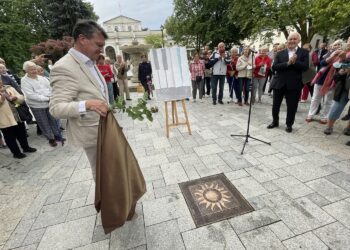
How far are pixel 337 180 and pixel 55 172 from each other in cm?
423

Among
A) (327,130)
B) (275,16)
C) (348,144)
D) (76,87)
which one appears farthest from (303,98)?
(275,16)

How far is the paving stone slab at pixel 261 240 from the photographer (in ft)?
6.00

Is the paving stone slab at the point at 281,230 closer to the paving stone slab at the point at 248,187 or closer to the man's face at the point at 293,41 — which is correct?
the paving stone slab at the point at 248,187

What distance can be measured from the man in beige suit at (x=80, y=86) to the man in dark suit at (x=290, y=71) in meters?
3.55

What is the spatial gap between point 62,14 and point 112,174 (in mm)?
27923

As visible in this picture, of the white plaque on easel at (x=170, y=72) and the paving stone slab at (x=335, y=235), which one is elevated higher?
the white plaque on easel at (x=170, y=72)

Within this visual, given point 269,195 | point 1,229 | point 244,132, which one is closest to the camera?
point 1,229

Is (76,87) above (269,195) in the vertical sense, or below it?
above

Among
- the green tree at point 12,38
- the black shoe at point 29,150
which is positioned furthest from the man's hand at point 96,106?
the green tree at point 12,38

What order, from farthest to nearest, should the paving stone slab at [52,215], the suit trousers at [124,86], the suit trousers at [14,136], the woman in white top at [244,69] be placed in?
the suit trousers at [124,86]
the woman in white top at [244,69]
the suit trousers at [14,136]
the paving stone slab at [52,215]

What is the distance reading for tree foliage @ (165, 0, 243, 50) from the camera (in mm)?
19984

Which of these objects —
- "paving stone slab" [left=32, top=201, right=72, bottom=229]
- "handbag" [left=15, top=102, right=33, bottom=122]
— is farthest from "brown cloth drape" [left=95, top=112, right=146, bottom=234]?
"handbag" [left=15, top=102, right=33, bottom=122]

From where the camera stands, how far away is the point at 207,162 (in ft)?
10.9

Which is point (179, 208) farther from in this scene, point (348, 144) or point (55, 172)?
point (348, 144)
